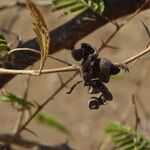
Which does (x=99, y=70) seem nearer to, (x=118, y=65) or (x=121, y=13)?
(x=118, y=65)

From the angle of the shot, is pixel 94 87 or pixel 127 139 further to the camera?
pixel 127 139

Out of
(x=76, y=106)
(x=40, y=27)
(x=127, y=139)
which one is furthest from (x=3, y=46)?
(x=76, y=106)

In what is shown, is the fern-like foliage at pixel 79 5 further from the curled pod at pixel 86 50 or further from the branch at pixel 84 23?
the curled pod at pixel 86 50

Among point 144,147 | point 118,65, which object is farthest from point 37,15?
point 144,147

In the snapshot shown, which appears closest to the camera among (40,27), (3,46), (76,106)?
(40,27)

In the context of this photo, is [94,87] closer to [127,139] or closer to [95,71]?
[95,71]

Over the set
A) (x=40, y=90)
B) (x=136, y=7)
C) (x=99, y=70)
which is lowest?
(x=40, y=90)

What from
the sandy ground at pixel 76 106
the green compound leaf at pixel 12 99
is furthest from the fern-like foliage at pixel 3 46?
Result: the sandy ground at pixel 76 106
